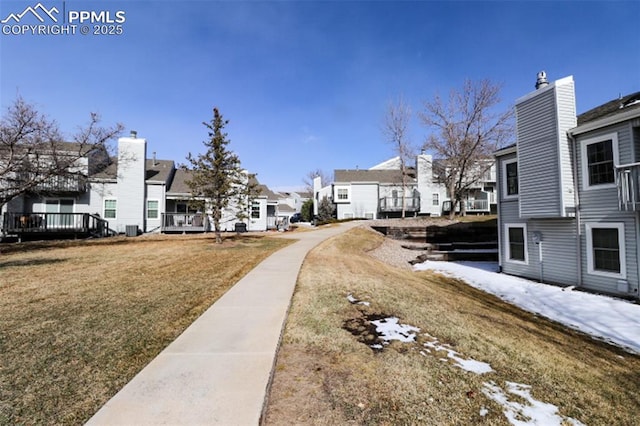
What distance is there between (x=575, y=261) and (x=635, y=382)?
24.3 feet

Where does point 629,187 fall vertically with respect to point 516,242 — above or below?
above

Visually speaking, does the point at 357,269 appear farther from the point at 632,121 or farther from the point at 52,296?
the point at 632,121

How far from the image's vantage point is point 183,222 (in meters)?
22.7

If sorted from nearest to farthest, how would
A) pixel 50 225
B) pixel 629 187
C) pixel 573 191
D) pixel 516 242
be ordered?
1. pixel 629 187
2. pixel 573 191
3. pixel 516 242
4. pixel 50 225

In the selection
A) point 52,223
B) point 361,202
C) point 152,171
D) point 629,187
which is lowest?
point 52,223

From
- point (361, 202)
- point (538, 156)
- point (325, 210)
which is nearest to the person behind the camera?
point (538, 156)

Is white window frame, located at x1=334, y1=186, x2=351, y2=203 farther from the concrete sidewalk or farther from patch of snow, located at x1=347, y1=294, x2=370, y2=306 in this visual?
the concrete sidewalk

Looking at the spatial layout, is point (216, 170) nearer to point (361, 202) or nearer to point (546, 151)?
point (546, 151)

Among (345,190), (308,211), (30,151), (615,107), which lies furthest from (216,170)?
(308,211)

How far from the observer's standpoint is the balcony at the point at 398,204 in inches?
1308

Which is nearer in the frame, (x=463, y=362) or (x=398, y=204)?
(x=463, y=362)

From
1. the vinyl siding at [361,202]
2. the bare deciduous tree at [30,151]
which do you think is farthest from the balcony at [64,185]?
the vinyl siding at [361,202]

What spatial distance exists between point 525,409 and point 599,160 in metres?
10.7

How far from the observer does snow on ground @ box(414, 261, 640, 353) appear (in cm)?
734
